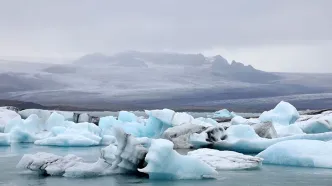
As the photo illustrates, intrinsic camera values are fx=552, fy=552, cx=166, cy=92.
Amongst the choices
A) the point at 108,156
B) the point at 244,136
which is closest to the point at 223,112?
the point at 244,136

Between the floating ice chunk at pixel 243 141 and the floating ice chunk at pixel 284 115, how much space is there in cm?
542

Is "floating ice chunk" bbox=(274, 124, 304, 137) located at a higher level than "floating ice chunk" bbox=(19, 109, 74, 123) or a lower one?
lower

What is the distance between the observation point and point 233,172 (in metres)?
9.93

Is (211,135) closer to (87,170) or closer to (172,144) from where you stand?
(87,170)

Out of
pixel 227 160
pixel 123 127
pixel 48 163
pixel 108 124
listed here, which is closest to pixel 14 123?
pixel 108 124

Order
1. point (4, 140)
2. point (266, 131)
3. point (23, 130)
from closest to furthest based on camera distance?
1. point (266, 131)
2. point (4, 140)
3. point (23, 130)

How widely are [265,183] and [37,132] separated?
44.7 ft

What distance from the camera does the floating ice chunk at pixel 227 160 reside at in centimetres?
1034

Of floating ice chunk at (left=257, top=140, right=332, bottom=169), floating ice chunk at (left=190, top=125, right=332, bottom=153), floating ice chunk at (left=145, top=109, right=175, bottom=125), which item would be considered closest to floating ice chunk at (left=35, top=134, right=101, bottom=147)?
floating ice chunk at (left=145, top=109, right=175, bottom=125)

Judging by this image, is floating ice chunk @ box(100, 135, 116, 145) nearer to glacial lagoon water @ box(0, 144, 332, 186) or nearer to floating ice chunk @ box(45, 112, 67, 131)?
floating ice chunk @ box(45, 112, 67, 131)

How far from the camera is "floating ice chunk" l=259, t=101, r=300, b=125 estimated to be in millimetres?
19705

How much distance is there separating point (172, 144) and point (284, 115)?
39.7ft

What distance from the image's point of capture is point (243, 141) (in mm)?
13961

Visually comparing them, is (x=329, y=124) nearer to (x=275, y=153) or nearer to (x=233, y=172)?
(x=275, y=153)
